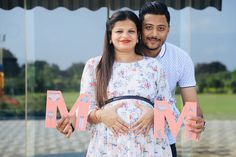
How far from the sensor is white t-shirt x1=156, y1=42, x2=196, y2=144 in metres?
2.07

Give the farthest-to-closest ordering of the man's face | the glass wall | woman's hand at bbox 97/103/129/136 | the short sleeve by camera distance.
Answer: the glass wall < the short sleeve < the man's face < woman's hand at bbox 97/103/129/136

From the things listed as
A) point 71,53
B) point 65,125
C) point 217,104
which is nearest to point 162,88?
point 65,125

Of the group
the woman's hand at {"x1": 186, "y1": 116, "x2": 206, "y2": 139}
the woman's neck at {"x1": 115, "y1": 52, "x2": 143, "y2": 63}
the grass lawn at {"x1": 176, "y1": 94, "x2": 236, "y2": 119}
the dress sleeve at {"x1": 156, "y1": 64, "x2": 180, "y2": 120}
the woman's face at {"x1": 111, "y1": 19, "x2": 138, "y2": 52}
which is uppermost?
the woman's face at {"x1": 111, "y1": 19, "x2": 138, "y2": 52}

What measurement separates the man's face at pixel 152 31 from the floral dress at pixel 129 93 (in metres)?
0.14

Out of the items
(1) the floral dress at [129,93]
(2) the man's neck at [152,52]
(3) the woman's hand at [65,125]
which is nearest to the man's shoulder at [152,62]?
(1) the floral dress at [129,93]

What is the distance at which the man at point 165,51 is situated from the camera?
2.00 meters

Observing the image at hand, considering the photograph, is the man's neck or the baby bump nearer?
the baby bump

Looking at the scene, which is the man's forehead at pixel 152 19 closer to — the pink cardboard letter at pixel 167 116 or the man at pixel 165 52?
the man at pixel 165 52

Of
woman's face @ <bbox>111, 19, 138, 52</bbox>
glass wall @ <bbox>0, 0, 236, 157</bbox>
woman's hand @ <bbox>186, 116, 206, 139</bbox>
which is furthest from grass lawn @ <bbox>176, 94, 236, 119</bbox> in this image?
woman's face @ <bbox>111, 19, 138, 52</bbox>

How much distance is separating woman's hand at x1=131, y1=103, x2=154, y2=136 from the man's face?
299 millimetres

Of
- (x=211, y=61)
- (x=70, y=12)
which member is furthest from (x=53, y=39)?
(x=211, y=61)

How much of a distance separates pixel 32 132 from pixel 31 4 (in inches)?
50.3

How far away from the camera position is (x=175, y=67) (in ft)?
6.83

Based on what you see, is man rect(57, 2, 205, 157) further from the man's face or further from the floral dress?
the floral dress
